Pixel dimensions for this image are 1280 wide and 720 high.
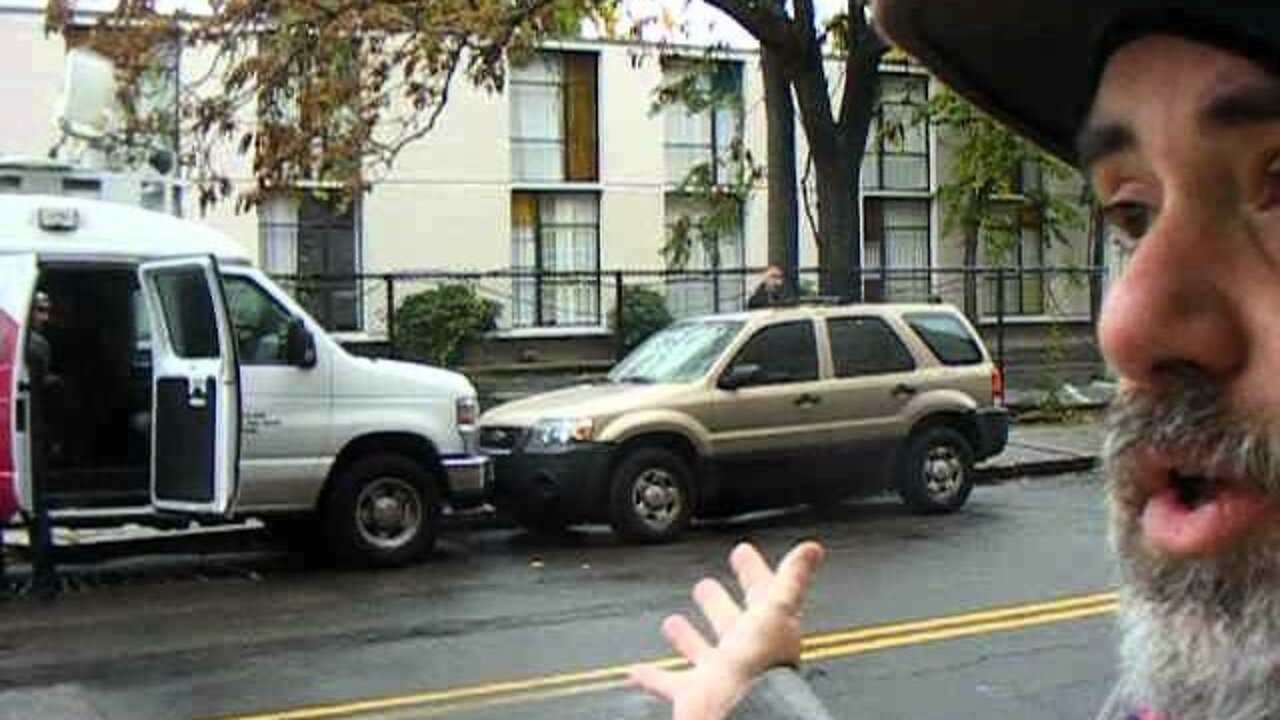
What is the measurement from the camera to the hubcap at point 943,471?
13.8 meters

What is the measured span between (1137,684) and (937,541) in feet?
36.6

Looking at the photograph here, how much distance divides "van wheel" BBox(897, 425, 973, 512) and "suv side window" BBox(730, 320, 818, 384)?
3.65ft

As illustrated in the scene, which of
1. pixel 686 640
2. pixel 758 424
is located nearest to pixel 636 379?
pixel 758 424

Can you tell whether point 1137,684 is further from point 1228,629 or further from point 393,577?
point 393,577

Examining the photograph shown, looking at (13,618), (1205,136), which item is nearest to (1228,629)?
(1205,136)

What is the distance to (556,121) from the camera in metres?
29.0

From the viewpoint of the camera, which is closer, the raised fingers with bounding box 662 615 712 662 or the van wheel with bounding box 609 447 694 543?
the raised fingers with bounding box 662 615 712 662

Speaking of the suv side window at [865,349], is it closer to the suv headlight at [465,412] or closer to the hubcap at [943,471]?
the hubcap at [943,471]

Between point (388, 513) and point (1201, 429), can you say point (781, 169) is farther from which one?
point (1201, 429)

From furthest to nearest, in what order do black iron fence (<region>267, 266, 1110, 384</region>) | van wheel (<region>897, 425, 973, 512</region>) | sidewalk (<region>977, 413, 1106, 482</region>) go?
black iron fence (<region>267, 266, 1110, 384</region>), sidewalk (<region>977, 413, 1106, 482</region>), van wheel (<region>897, 425, 973, 512</region>)

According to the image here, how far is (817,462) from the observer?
43.4 ft

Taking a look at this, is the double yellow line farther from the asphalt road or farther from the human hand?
the human hand

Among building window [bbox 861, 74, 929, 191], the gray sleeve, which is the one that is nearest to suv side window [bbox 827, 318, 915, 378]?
the gray sleeve

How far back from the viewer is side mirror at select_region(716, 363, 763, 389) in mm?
12889
